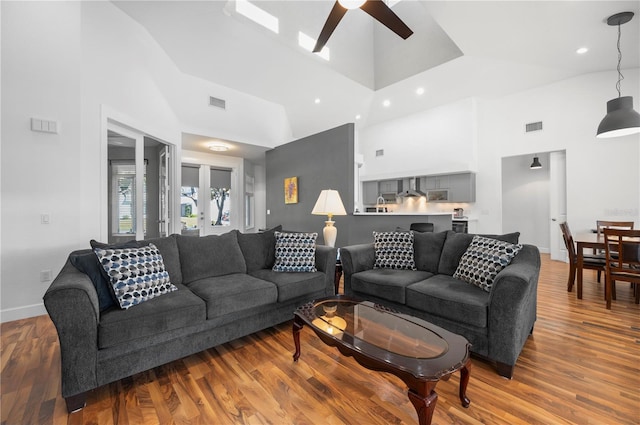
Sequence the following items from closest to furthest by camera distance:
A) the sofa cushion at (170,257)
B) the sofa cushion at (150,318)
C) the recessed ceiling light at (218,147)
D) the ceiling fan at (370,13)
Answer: the sofa cushion at (150,318), the sofa cushion at (170,257), the ceiling fan at (370,13), the recessed ceiling light at (218,147)

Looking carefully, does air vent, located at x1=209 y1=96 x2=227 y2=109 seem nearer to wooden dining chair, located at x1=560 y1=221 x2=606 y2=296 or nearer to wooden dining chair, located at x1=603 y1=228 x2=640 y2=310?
wooden dining chair, located at x1=560 y1=221 x2=606 y2=296

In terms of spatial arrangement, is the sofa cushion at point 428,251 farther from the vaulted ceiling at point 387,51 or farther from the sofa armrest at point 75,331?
the vaulted ceiling at point 387,51

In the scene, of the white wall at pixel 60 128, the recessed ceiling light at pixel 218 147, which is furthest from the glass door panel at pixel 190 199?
the white wall at pixel 60 128

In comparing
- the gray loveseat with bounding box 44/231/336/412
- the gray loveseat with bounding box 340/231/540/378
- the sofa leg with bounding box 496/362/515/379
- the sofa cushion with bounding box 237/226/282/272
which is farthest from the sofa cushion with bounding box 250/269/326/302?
the sofa leg with bounding box 496/362/515/379

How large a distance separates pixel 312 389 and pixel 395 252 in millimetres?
1763

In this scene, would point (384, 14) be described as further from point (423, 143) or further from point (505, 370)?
point (423, 143)

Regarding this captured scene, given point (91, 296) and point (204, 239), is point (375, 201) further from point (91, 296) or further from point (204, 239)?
point (91, 296)

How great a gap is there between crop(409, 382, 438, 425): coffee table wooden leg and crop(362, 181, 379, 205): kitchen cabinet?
295 inches

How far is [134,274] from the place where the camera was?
1.97 metres

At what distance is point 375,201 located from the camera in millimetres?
8531

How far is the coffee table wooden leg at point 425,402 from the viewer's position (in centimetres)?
123

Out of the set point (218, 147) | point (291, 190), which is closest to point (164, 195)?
point (218, 147)

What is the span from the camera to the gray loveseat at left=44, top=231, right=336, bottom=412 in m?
1.55

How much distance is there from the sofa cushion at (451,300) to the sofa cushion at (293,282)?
90 cm
